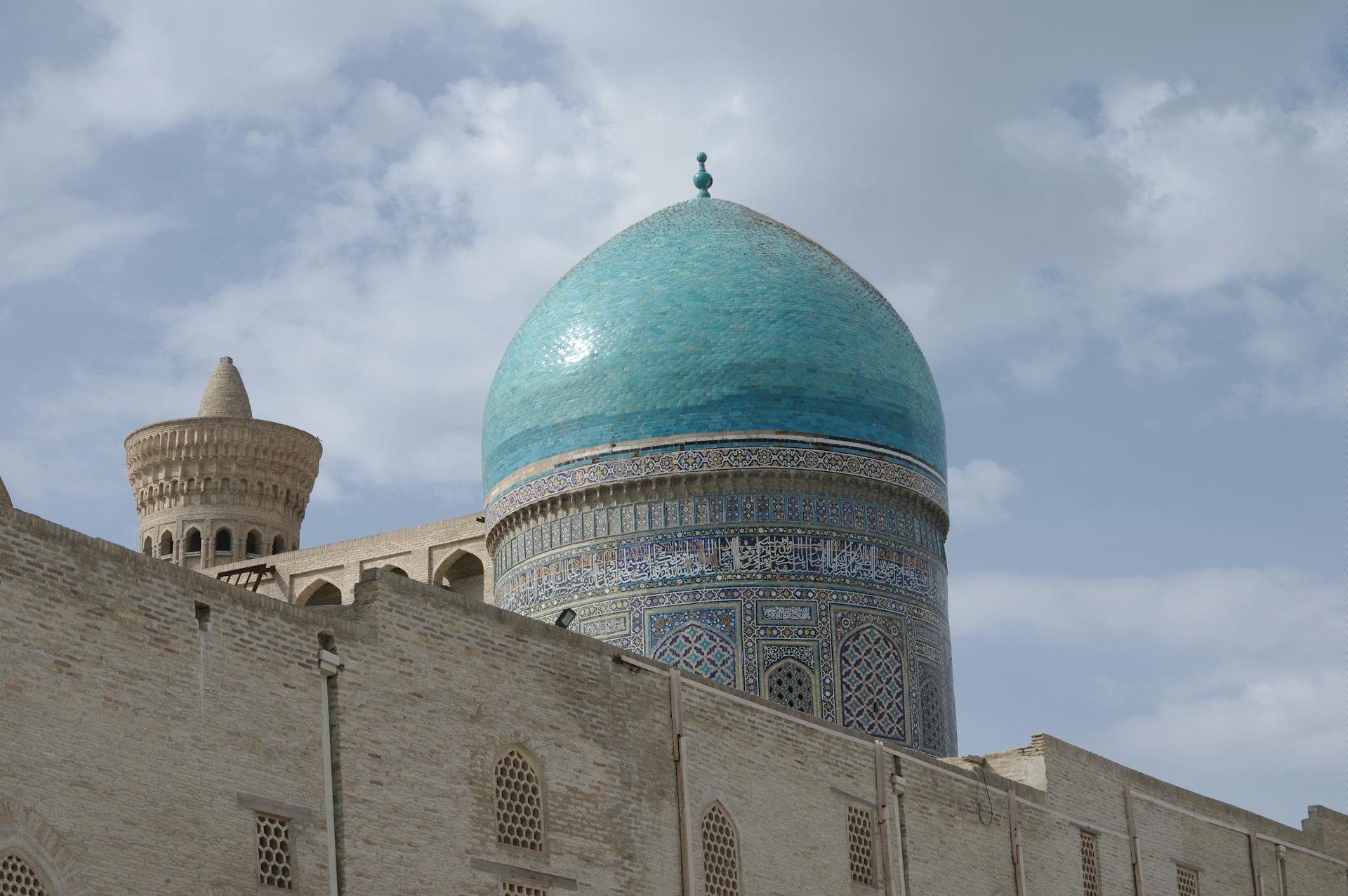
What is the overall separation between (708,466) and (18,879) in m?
8.58

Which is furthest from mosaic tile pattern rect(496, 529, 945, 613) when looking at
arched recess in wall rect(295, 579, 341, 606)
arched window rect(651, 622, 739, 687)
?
arched recess in wall rect(295, 579, 341, 606)

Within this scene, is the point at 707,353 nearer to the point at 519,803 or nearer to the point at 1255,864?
the point at 1255,864

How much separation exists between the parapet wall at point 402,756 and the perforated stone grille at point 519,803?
0.04 m

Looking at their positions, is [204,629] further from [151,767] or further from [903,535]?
[903,535]

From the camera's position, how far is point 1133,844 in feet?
49.5

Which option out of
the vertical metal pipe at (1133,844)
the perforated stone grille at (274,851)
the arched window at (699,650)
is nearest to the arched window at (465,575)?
the arched window at (699,650)

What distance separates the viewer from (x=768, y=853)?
37.6 ft

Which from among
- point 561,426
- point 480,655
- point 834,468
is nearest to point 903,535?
point 834,468

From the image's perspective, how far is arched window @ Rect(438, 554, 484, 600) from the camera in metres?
20.1

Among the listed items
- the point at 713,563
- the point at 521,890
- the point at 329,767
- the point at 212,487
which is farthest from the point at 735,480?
the point at 212,487

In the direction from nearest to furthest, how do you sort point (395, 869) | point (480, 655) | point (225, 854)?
point (225, 854) → point (395, 869) → point (480, 655)

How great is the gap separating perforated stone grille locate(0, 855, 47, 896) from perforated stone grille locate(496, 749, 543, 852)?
104 inches

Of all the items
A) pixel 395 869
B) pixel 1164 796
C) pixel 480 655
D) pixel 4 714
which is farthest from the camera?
pixel 1164 796

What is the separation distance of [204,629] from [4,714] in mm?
1073
